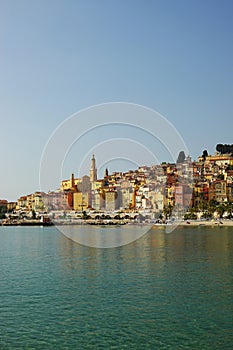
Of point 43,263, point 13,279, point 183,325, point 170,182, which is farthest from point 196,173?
point 183,325

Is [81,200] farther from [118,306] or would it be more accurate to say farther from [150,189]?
[118,306]

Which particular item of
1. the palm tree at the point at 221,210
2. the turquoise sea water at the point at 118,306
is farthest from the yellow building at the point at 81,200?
the turquoise sea water at the point at 118,306

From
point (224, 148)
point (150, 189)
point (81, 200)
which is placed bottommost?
point (81, 200)

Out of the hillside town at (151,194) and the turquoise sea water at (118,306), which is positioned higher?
the hillside town at (151,194)

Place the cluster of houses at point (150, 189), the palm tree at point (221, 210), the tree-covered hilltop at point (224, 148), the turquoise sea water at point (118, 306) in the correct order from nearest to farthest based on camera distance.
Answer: the turquoise sea water at point (118, 306)
the cluster of houses at point (150, 189)
the palm tree at point (221, 210)
the tree-covered hilltop at point (224, 148)

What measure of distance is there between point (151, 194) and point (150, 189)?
126cm

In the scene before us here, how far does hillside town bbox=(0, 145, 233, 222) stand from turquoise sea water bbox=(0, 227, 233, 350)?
17648 mm

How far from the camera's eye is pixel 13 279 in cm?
824

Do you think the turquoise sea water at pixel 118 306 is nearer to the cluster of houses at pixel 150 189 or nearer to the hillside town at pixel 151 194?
the cluster of houses at pixel 150 189

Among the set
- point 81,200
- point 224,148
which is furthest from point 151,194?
point 224,148

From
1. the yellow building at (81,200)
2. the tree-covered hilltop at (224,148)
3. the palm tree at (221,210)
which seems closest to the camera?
the yellow building at (81,200)

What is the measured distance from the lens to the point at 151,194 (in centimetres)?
3008

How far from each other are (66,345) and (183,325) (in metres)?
1.31

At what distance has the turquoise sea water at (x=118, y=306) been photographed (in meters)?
4.82
